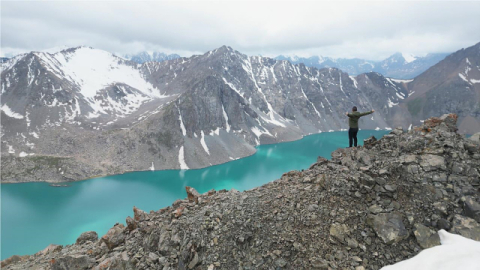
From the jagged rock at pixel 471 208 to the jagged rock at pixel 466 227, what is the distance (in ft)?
1.20

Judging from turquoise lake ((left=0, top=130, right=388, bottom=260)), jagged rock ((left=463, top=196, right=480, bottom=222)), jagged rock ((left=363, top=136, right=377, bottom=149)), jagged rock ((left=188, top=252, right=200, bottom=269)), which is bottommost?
turquoise lake ((left=0, top=130, right=388, bottom=260))

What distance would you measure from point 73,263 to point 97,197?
229ft

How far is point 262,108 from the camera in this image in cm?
19188

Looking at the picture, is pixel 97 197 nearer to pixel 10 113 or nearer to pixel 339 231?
pixel 339 231

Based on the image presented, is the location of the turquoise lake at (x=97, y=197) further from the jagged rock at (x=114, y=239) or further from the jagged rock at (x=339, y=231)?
the jagged rock at (x=339, y=231)

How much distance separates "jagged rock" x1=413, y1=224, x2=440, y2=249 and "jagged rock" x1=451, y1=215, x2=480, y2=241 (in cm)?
80

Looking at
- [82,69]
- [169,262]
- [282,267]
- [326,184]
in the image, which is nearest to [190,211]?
[169,262]

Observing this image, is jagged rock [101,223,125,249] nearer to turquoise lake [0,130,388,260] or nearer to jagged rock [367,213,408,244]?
jagged rock [367,213,408,244]

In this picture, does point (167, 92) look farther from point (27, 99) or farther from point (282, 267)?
point (282, 267)

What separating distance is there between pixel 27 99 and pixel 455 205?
164 m

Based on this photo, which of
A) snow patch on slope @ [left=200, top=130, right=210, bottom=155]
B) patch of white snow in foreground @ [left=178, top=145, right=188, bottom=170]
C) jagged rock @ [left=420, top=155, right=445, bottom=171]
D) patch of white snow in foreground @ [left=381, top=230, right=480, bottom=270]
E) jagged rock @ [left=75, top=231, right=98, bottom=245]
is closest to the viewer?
patch of white snow in foreground @ [left=381, top=230, right=480, bottom=270]

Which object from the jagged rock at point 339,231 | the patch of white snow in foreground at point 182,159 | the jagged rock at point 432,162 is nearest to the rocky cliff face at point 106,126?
the patch of white snow in foreground at point 182,159

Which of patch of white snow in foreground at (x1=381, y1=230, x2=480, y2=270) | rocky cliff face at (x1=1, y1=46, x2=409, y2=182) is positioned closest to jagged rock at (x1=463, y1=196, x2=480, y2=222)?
patch of white snow in foreground at (x1=381, y1=230, x2=480, y2=270)

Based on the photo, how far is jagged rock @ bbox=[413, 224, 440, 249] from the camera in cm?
794
